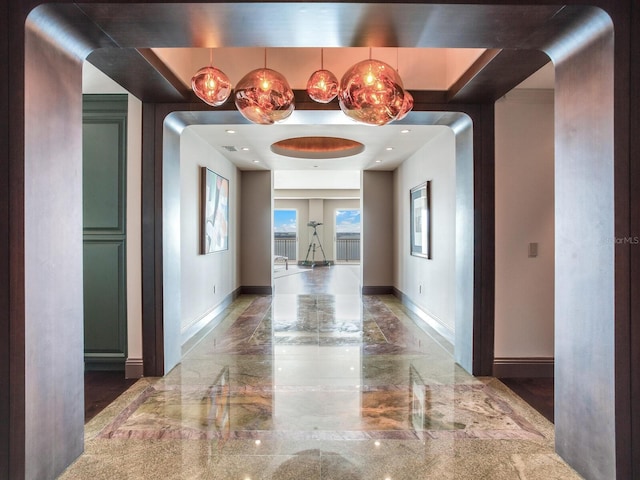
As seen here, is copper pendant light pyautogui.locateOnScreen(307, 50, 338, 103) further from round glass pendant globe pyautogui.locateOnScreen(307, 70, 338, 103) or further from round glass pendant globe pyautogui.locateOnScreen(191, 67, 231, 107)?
round glass pendant globe pyautogui.locateOnScreen(191, 67, 231, 107)

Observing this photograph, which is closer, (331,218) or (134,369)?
(134,369)

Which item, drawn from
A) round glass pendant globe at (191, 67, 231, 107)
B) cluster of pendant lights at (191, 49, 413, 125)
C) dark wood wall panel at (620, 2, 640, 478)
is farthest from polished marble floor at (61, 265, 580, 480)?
round glass pendant globe at (191, 67, 231, 107)

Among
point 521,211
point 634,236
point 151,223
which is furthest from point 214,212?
point 634,236

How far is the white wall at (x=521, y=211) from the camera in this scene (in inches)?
128

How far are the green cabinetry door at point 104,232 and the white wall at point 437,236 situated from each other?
11.2 feet

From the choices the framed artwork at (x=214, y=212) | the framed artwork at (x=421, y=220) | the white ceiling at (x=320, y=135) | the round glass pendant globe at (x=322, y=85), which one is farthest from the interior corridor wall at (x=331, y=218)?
the round glass pendant globe at (x=322, y=85)

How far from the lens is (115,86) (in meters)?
3.23

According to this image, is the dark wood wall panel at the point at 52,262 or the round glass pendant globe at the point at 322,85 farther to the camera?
the round glass pendant globe at the point at 322,85

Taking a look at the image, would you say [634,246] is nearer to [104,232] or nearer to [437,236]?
[437,236]

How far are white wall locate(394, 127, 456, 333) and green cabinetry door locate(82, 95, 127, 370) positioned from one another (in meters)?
3.42

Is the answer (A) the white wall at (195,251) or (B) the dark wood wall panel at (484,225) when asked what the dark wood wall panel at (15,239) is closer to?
(A) the white wall at (195,251)

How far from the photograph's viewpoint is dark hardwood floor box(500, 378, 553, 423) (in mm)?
2686

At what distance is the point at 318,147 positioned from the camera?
6223 mm

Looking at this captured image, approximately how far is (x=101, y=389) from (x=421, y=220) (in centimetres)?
429
